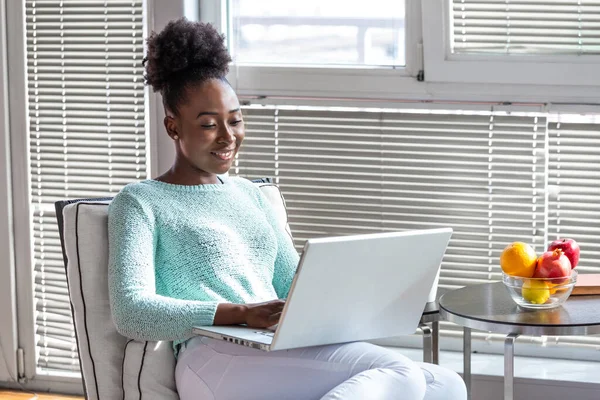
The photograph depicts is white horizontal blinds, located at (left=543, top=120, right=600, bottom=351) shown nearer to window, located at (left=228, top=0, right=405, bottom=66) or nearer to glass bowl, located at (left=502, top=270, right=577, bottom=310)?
window, located at (left=228, top=0, right=405, bottom=66)

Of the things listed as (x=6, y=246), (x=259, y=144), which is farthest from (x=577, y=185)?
(x=6, y=246)

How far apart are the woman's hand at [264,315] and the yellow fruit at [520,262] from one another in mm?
586

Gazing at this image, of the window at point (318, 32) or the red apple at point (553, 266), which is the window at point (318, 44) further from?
the red apple at point (553, 266)

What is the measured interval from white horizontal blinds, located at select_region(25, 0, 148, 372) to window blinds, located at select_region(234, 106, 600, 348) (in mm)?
412

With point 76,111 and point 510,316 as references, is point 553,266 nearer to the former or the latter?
point 510,316

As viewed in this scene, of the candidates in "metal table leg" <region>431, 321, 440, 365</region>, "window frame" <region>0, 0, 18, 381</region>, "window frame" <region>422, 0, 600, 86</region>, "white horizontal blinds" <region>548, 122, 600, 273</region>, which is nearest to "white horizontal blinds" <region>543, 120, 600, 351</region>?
"white horizontal blinds" <region>548, 122, 600, 273</region>

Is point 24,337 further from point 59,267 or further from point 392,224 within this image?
point 392,224

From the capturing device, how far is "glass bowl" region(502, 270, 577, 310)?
6.70 feet

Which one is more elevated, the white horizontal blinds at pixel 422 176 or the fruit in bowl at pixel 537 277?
the white horizontal blinds at pixel 422 176

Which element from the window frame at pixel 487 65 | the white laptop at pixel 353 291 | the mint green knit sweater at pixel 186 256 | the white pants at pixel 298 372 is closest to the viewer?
the white laptop at pixel 353 291

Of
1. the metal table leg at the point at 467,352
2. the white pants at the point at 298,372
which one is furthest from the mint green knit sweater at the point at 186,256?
the metal table leg at the point at 467,352

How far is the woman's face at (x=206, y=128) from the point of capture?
2096 mm

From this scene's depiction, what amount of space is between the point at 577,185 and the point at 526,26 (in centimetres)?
49

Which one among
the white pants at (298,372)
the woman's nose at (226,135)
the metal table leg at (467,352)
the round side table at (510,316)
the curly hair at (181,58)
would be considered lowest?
the metal table leg at (467,352)
